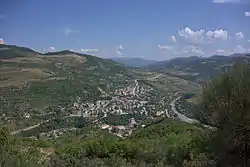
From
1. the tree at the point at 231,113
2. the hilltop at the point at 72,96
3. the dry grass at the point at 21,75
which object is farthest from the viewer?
the dry grass at the point at 21,75

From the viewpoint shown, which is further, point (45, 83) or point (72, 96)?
point (45, 83)

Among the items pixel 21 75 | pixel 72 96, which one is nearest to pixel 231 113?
pixel 72 96

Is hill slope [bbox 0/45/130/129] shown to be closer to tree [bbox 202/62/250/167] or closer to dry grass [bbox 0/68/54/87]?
dry grass [bbox 0/68/54/87]

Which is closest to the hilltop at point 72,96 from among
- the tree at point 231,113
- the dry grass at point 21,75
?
the dry grass at point 21,75

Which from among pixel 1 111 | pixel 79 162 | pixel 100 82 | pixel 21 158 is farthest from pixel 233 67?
pixel 100 82

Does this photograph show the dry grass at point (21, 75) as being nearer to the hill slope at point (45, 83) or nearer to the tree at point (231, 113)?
the hill slope at point (45, 83)

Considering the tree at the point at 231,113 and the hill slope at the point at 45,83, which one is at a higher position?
the tree at the point at 231,113

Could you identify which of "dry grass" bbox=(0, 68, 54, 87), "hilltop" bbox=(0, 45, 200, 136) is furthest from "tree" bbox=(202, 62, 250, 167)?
"dry grass" bbox=(0, 68, 54, 87)

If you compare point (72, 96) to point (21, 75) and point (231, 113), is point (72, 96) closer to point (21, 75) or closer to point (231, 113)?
point (21, 75)

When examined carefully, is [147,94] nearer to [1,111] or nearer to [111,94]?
[111,94]
